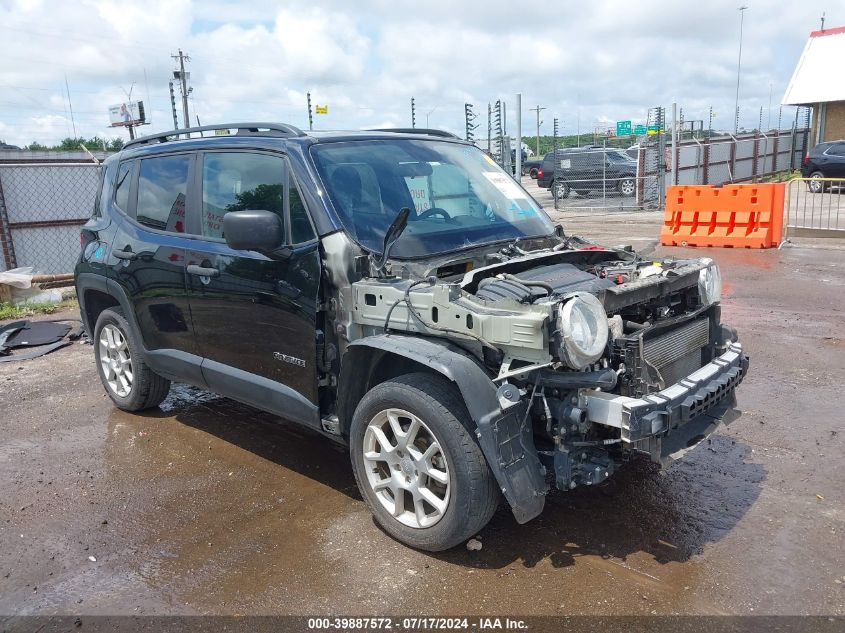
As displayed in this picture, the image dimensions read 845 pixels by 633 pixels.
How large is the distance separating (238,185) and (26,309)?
7044 mm

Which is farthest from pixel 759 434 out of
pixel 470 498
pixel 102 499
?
pixel 102 499

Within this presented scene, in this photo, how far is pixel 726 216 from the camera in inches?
515

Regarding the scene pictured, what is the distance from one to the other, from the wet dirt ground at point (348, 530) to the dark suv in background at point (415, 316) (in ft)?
1.18

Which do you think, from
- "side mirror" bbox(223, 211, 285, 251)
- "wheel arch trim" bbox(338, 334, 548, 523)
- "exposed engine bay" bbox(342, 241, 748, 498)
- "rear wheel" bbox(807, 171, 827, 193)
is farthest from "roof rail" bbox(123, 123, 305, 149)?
"rear wheel" bbox(807, 171, 827, 193)

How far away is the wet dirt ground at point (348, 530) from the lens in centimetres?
325

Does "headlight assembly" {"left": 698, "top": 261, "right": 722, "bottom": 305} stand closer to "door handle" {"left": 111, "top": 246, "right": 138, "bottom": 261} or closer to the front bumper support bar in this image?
the front bumper support bar

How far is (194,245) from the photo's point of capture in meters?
4.62

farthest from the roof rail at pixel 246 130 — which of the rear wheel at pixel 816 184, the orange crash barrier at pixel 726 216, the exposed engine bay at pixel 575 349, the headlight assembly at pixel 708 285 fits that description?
the rear wheel at pixel 816 184

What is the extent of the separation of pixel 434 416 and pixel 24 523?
260cm

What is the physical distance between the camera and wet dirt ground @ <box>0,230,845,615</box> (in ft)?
10.7

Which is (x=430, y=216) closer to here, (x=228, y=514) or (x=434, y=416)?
(x=434, y=416)

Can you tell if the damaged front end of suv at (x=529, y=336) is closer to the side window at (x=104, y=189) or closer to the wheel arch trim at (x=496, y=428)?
the wheel arch trim at (x=496, y=428)

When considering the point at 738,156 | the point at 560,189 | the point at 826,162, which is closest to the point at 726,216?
the point at 560,189

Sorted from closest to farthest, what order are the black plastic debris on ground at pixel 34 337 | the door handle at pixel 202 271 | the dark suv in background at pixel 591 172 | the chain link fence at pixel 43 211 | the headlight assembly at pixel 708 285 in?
the headlight assembly at pixel 708 285, the door handle at pixel 202 271, the black plastic debris on ground at pixel 34 337, the chain link fence at pixel 43 211, the dark suv in background at pixel 591 172
